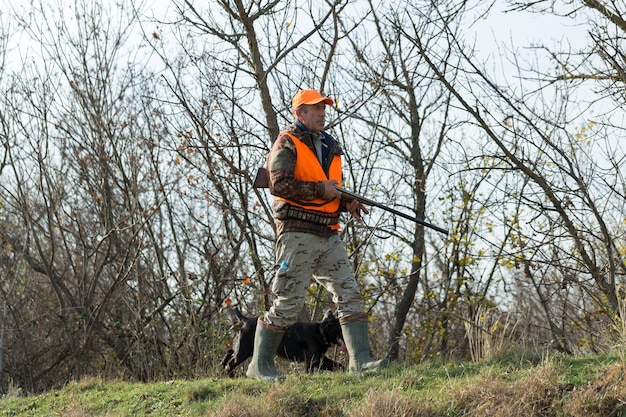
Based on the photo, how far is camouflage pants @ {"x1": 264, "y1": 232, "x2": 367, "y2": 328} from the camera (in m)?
6.03

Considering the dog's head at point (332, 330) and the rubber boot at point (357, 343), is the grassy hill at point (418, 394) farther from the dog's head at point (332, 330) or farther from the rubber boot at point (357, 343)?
the dog's head at point (332, 330)

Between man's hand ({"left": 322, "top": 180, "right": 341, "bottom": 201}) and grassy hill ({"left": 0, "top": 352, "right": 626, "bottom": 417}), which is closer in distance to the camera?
grassy hill ({"left": 0, "top": 352, "right": 626, "bottom": 417})

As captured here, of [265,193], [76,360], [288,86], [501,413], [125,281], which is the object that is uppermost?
[288,86]

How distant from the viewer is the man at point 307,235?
19.6 ft

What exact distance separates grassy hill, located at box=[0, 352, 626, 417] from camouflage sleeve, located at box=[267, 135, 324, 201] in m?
1.34

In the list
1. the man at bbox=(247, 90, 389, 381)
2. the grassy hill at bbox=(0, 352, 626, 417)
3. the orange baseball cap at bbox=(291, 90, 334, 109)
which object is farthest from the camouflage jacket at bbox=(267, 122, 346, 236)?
the grassy hill at bbox=(0, 352, 626, 417)

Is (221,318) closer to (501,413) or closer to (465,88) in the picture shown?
(465,88)

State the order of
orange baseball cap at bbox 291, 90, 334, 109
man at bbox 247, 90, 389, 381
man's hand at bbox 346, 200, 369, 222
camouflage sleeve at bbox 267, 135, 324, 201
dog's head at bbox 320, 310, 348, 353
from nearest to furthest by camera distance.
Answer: camouflage sleeve at bbox 267, 135, 324, 201
man at bbox 247, 90, 389, 381
orange baseball cap at bbox 291, 90, 334, 109
man's hand at bbox 346, 200, 369, 222
dog's head at bbox 320, 310, 348, 353

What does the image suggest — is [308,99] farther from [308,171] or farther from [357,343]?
[357,343]

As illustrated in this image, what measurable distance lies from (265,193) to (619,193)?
4.84 metres

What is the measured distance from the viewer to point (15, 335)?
1382cm

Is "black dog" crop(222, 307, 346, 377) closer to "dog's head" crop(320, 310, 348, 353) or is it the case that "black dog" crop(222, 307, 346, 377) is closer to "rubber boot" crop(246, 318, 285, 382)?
"dog's head" crop(320, 310, 348, 353)

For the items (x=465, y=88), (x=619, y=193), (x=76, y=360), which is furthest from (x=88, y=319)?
(x=619, y=193)

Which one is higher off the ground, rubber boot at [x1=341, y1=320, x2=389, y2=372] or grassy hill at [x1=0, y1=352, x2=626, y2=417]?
rubber boot at [x1=341, y1=320, x2=389, y2=372]
